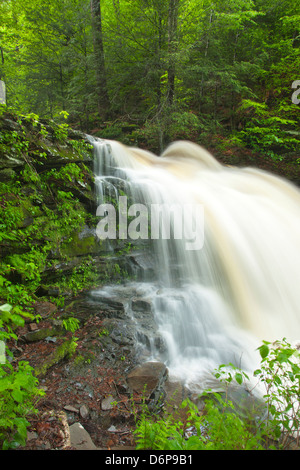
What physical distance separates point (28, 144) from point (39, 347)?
3293 millimetres

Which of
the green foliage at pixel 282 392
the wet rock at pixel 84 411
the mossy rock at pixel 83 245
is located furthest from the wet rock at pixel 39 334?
the green foliage at pixel 282 392

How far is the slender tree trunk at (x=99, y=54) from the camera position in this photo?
9.27 metres

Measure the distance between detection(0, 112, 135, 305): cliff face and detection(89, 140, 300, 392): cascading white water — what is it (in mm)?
706

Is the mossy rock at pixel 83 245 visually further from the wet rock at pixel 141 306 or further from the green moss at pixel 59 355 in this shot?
the green moss at pixel 59 355

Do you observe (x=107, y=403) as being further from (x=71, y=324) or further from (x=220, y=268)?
(x=220, y=268)

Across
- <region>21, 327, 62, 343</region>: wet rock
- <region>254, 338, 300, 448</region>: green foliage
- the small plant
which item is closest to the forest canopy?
the small plant

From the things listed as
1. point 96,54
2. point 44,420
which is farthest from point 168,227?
point 96,54

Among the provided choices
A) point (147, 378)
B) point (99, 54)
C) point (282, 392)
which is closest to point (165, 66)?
point (99, 54)

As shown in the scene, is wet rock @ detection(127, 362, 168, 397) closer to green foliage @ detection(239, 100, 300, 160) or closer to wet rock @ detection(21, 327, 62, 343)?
wet rock @ detection(21, 327, 62, 343)

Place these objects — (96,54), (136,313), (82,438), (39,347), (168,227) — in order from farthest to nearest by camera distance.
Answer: (96,54), (168,227), (136,313), (39,347), (82,438)

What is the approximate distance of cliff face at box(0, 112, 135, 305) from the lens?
363cm

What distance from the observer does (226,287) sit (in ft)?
15.7

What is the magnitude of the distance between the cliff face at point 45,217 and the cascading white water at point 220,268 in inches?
27.8
